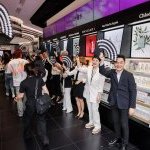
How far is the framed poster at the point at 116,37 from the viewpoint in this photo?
4125 millimetres

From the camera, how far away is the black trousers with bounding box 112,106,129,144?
3.23 m

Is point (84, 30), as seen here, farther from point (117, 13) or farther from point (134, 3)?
point (134, 3)

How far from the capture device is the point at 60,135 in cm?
394

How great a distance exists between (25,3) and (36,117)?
5876mm

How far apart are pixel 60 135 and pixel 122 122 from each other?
1290 mm

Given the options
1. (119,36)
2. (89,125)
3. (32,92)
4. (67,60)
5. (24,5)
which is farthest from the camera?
(24,5)

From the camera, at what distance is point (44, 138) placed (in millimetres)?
3424

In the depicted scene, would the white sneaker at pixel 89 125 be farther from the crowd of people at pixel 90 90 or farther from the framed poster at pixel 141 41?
the framed poster at pixel 141 41

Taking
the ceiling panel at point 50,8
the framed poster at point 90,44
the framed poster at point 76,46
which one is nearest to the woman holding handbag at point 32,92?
the framed poster at point 90,44

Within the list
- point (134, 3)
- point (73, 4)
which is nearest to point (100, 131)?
point (134, 3)

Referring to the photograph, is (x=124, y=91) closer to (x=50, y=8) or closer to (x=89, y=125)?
(x=89, y=125)

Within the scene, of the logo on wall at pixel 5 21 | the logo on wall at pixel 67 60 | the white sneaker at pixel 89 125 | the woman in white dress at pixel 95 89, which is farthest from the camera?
the logo on wall at pixel 67 60

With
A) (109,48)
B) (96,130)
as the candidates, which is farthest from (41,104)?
(109,48)

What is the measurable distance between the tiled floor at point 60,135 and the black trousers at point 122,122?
0.27m
